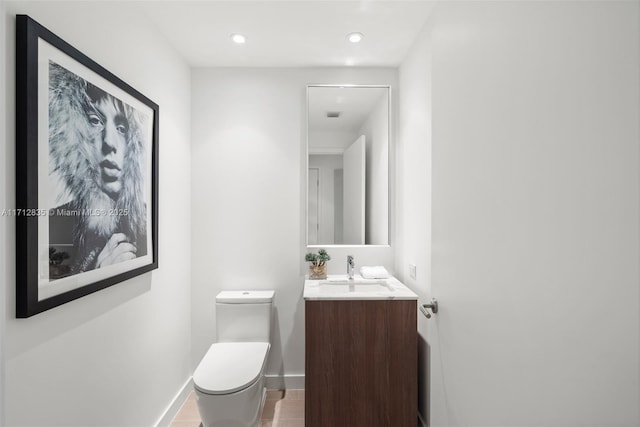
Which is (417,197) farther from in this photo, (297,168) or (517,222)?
(517,222)

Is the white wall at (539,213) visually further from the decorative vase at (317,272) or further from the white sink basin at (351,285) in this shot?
the decorative vase at (317,272)

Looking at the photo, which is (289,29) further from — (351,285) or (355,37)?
(351,285)

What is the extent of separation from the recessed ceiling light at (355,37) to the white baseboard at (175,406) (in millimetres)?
2619

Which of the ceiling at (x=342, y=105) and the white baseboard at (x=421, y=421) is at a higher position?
the ceiling at (x=342, y=105)

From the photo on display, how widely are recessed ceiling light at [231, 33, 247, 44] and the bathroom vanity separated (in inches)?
65.7

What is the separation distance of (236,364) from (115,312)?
2.50ft

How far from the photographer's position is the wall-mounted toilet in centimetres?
176

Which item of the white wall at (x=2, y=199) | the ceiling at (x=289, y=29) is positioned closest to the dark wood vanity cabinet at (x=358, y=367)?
the white wall at (x=2, y=199)

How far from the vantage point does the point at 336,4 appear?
1778 millimetres

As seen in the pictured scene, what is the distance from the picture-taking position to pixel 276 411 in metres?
2.31

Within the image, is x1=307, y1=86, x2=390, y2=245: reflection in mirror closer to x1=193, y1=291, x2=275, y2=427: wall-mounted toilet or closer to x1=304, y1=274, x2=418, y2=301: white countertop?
x1=304, y1=274, x2=418, y2=301: white countertop

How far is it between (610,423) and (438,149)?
3.10 ft

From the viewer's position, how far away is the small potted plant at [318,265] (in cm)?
249

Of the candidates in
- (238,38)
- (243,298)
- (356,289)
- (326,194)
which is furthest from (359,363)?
(238,38)
